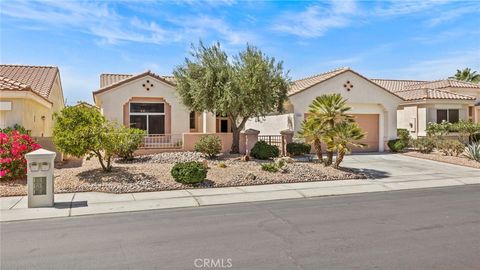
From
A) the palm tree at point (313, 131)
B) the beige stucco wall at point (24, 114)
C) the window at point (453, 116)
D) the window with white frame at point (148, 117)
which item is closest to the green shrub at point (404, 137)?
the window at point (453, 116)

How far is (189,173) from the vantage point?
12.7 meters

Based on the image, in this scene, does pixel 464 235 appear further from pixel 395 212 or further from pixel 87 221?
pixel 87 221

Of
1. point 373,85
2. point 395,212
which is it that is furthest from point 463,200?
point 373,85

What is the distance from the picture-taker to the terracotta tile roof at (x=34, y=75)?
22.2 m

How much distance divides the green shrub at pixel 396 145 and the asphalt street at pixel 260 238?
1409 centimetres

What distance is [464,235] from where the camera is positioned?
712 cm

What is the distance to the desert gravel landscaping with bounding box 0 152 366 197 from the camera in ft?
39.8

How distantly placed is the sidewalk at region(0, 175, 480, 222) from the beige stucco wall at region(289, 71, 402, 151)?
891 centimetres

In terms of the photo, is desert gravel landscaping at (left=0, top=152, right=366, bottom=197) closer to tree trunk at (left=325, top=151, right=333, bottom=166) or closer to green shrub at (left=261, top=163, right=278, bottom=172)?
green shrub at (left=261, top=163, right=278, bottom=172)

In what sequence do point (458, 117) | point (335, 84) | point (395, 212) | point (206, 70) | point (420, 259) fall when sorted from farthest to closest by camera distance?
point (458, 117), point (335, 84), point (206, 70), point (395, 212), point (420, 259)

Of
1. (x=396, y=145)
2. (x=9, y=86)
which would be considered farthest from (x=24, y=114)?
(x=396, y=145)

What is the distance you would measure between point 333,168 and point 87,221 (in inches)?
423

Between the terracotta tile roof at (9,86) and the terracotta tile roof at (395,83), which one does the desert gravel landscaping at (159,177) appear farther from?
the terracotta tile roof at (395,83)
